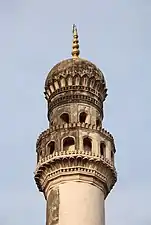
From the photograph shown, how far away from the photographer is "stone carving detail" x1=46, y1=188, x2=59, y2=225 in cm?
1762

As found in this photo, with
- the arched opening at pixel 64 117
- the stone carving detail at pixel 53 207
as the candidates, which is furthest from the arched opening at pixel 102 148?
the stone carving detail at pixel 53 207

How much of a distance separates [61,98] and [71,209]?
4198 mm

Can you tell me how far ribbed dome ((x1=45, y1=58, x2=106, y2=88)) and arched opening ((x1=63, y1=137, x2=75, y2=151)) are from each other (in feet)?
8.33

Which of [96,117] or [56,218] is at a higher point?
[96,117]

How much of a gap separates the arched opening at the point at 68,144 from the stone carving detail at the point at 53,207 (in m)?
1.46

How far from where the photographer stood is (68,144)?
62.2ft

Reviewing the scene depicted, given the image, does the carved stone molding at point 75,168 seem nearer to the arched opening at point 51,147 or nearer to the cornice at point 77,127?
the arched opening at point 51,147

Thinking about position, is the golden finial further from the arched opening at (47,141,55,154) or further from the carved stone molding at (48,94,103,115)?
the arched opening at (47,141,55,154)

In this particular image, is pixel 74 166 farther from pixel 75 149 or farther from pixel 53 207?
pixel 53 207

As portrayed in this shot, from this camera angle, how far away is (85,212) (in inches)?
694

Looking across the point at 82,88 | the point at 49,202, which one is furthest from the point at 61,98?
the point at 49,202

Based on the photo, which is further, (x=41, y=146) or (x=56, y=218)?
(x=41, y=146)

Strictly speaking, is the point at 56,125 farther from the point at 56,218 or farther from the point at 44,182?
the point at 56,218

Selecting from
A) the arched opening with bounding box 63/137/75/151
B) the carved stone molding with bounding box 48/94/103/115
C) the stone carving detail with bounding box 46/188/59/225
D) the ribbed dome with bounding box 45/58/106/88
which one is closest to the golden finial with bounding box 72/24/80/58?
the ribbed dome with bounding box 45/58/106/88
